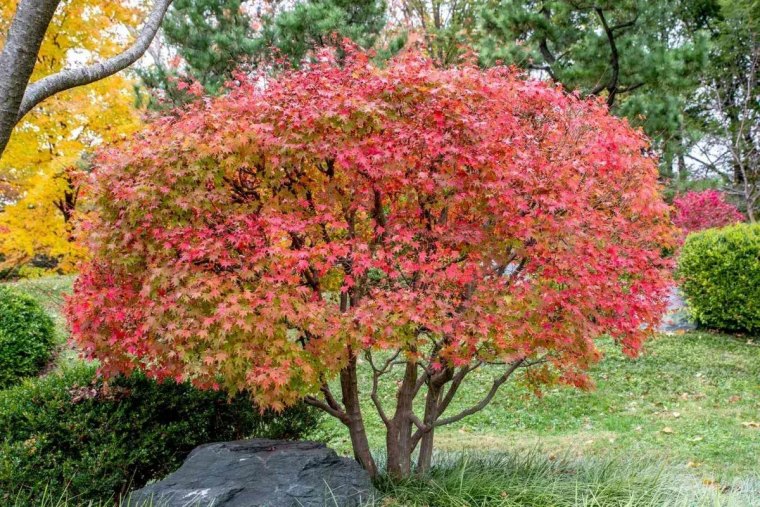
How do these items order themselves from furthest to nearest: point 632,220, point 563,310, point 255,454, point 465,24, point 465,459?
point 465,24 → point 465,459 → point 632,220 → point 255,454 → point 563,310

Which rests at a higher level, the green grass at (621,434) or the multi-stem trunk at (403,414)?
the multi-stem trunk at (403,414)

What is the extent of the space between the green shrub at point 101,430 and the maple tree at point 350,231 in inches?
21.7

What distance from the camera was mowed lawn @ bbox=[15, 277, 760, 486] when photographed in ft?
19.4

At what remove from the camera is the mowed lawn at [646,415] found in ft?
19.4

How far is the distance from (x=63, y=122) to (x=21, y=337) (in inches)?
144

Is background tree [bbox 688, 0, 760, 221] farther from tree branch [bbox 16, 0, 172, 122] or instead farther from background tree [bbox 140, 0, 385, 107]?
tree branch [bbox 16, 0, 172, 122]

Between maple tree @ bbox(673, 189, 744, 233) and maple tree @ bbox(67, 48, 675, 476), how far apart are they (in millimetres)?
10650

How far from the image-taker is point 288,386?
344cm

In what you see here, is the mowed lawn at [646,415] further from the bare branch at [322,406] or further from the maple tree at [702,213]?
the maple tree at [702,213]

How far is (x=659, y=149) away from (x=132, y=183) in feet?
39.3

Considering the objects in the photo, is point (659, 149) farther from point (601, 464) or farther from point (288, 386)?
point (288, 386)

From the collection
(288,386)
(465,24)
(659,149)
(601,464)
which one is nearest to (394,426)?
(288,386)

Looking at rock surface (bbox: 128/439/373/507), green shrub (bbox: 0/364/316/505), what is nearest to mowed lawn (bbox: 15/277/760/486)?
green shrub (bbox: 0/364/316/505)

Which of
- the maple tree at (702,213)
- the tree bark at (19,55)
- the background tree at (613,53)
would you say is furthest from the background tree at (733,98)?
the tree bark at (19,55)
